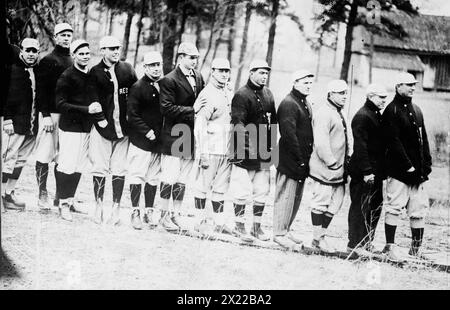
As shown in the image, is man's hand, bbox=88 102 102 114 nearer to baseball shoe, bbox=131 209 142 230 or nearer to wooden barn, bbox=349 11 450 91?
baseball shoe, bbox=131 209 142 230

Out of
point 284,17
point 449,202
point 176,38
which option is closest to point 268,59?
point 284,17

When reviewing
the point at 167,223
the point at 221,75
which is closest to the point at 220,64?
the point at 221,75

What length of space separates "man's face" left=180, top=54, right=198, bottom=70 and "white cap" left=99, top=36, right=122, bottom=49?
A: 0.58 meters

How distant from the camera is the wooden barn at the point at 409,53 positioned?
5266mm

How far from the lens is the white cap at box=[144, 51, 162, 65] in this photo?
5137 millimetres

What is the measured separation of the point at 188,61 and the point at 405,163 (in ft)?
6.82

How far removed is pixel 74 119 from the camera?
518 centimetres

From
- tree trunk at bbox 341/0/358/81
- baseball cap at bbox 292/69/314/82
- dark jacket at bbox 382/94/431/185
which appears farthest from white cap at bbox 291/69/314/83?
dark jacket at bbox 382/94/431/185

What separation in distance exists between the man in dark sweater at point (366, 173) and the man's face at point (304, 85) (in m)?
0.48

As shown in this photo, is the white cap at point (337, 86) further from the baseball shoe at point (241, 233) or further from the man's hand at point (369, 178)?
the baseball shoe at point (241, 233)

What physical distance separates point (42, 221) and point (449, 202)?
3628 mm

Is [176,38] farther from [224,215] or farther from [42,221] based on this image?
[42,221]

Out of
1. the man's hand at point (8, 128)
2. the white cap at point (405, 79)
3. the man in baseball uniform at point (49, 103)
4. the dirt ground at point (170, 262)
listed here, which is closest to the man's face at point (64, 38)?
the man in baseball uniform at point (49, 103)

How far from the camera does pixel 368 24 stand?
5.37 metres
